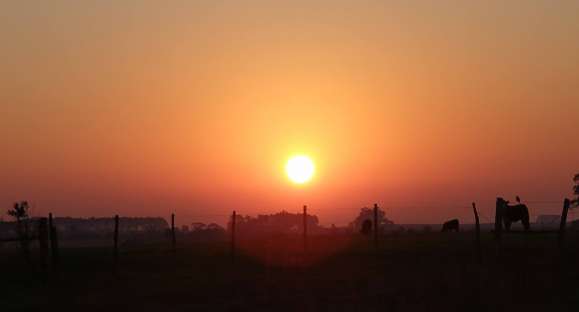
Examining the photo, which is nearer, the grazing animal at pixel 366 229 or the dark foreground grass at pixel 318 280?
the dark foreground grass at pixel 318 280

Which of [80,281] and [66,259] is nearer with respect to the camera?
[80,281]

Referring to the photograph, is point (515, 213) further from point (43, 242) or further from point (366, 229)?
point (43, 242)

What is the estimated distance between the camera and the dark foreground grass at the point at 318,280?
21203 mm

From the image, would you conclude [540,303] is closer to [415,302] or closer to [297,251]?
[415,302]

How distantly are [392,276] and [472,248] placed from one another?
9.68 m

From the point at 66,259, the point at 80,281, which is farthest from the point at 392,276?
the point at 66,259

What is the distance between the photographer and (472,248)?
34938mm

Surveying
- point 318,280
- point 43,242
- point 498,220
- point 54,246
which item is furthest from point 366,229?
point 318,280

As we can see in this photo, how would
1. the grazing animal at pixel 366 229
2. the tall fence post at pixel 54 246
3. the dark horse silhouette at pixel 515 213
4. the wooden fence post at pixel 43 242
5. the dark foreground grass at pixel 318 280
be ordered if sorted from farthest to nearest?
the grazing animal at pixel 366 229 < the dark horse silhouette at pixel 515 213 < the tall fence post at pixel 54 246 < the wooden fence post at pixel 43 242 < the dark foreground grass at pixel 318 280

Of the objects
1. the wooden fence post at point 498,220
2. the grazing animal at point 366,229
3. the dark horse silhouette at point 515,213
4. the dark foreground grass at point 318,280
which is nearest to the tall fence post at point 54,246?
the dark foreground grass at point 318,280

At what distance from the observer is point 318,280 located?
26.0 metres

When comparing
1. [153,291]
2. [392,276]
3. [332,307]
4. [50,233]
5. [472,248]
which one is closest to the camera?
[332,307]

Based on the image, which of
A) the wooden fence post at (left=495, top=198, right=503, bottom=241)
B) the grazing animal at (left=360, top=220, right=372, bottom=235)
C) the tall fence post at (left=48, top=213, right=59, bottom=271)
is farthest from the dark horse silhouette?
the tall fence post at (left=48, top=213, right=59, bottom=271)

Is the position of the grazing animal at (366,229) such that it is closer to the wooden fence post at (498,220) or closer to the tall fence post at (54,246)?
the wooden fence post at (498,220)
